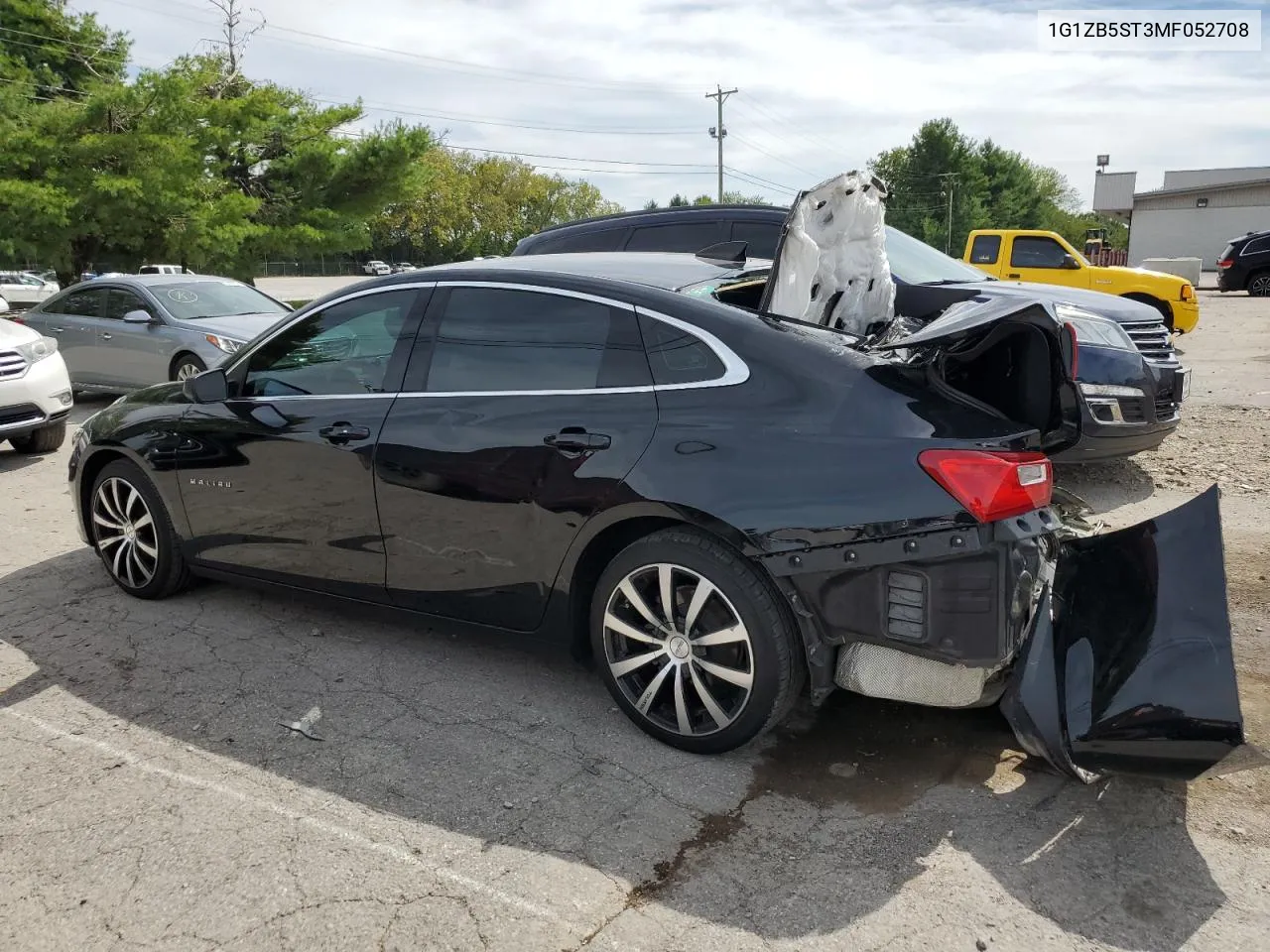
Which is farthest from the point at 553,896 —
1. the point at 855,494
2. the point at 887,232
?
the point at 887,232

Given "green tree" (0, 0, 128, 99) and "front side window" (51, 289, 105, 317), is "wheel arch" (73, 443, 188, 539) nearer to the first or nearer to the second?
"front side window" (51, 289, 105, 317)

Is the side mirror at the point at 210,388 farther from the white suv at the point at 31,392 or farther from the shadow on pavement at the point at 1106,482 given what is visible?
the shadow on pavement at the point at 1106,482

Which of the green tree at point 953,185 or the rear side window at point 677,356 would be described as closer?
the rear side window at point 677,356

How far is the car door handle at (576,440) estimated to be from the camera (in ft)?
11.0

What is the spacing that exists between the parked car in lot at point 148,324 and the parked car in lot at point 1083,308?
488cm

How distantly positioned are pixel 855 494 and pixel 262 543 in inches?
107

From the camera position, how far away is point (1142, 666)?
2.97 meters

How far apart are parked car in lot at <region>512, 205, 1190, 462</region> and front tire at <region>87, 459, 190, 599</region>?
342cm

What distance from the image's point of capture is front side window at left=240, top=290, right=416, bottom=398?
13.2ft

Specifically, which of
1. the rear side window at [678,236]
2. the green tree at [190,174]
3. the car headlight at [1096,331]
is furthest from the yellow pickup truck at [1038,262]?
the green tree at [190,174]

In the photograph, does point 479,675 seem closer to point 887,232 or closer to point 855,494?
point 855,494

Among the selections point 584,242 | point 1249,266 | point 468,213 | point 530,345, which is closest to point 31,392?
point 584,242

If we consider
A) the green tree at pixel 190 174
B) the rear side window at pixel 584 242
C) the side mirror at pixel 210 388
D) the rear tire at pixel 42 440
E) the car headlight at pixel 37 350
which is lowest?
the rear tire at pixel 42 440

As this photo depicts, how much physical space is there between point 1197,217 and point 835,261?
53.6 metres
